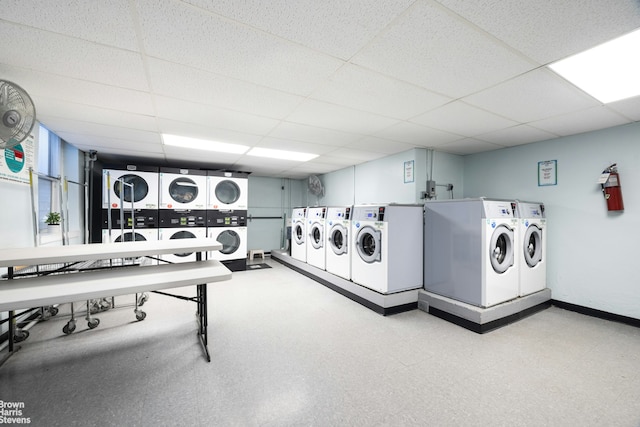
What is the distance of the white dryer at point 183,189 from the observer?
15.0 feet

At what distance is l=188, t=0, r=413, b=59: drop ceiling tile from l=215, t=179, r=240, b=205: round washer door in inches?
160

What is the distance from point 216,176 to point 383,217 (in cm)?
350

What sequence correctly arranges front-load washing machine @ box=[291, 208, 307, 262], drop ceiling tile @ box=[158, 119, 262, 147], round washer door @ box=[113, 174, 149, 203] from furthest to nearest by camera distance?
front-load washing machine @ box=[291, 208, 307, 262], round washer door @ box=[113, 174, 149, 203], drop ceiling tile @ box=[158, 119, 262, 147]

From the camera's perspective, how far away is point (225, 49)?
1550 mm

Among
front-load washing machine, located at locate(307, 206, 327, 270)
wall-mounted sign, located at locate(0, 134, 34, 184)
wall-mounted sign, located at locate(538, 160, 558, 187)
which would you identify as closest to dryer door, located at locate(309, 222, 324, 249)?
front-load washing machine, located at locate(307, 206, 327, 270)

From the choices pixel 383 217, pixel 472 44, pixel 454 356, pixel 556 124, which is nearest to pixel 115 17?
pixel 472 44

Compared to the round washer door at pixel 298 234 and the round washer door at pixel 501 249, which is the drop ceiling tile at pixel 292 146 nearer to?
the round washer door at pixel 298 234

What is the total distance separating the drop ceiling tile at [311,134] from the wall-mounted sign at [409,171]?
111 centimetres

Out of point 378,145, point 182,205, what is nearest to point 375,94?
point 378,145

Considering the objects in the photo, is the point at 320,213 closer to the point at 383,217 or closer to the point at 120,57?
the point at 383,217

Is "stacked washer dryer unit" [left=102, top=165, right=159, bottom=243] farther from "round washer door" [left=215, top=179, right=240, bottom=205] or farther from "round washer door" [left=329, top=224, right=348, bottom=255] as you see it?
"round washer door" [left=329, top=224, right=348, bottom=255]

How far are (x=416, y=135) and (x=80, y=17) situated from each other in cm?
321

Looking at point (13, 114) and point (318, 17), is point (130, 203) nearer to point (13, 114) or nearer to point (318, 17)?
point (13, 114)

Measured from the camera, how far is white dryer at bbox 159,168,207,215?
4.57 metres
